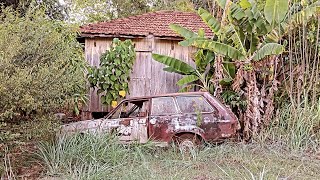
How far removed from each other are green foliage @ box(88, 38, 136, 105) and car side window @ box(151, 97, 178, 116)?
3335 millimetres

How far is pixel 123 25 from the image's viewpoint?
40.8ft

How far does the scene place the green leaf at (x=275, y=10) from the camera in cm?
761

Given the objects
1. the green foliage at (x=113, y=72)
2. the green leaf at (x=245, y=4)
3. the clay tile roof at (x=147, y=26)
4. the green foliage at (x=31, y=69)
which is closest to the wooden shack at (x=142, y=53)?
the clay tile roof at (x=147, y=26)

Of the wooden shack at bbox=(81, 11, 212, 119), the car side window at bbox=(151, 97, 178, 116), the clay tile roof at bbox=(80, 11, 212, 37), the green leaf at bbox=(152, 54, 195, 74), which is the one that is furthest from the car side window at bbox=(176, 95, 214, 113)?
the clay tile roof at bbox=(80, 11, 212, 37)

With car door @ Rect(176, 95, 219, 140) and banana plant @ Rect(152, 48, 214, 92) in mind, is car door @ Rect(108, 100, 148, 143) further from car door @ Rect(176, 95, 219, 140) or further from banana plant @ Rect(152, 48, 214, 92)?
banana plant @ Rect(152, 48, 214, 92)

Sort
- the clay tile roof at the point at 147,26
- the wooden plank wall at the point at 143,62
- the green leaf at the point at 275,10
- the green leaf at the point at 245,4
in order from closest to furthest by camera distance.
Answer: the green leaf at the point at 275,10
the green leaf at the point at 245,4
the clay tile roof at the point at 147,26
the wooden plank wall at the point at 143,62

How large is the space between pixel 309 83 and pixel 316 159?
8.53 ft

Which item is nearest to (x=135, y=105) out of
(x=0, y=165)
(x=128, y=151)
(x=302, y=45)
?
(x=128, y=151)

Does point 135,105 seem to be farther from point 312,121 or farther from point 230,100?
point 312,121

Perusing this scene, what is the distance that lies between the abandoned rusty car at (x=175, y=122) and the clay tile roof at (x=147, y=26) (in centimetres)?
464

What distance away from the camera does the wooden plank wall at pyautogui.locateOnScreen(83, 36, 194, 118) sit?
1174cm

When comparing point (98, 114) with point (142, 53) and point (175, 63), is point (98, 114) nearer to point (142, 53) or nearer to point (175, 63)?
point (142, 53)

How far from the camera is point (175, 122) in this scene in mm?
7344

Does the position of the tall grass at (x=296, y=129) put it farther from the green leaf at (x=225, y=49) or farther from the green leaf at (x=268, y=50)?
the green leaf at (x=225, y=49)
